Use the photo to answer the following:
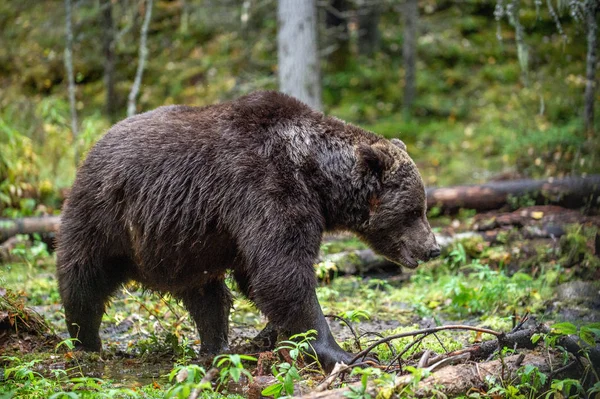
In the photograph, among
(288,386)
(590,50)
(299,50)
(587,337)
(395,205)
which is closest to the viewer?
(288,386)

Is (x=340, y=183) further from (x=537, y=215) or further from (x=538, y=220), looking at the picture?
(x=537, y=215)

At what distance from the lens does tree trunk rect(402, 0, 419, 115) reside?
16562mm

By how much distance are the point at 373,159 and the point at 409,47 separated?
12.2 metres

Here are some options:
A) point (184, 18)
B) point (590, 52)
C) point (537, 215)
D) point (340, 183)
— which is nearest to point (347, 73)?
point (184, 18)

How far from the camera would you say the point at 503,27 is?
2042 cm

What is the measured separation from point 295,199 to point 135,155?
4.85 ft

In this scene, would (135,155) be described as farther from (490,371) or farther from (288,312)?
(490,371)

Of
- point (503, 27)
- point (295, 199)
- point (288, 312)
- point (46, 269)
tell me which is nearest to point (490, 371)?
point (288, 312)

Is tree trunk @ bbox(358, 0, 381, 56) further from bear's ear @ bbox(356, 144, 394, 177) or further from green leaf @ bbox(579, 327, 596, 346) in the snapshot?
green leaf @ bbox(579, 327, 596, 346)

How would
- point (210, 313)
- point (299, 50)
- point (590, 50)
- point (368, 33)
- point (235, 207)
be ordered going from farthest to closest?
point (368, 33), point (299, 50), point (590, 50), point (210, 313), point (235, 207)

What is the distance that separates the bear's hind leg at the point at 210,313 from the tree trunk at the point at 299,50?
23.7 ft

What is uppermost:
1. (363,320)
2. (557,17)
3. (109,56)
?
(109,56)

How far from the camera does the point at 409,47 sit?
1688 centimetres

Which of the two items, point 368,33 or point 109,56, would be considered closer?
point 109,56
